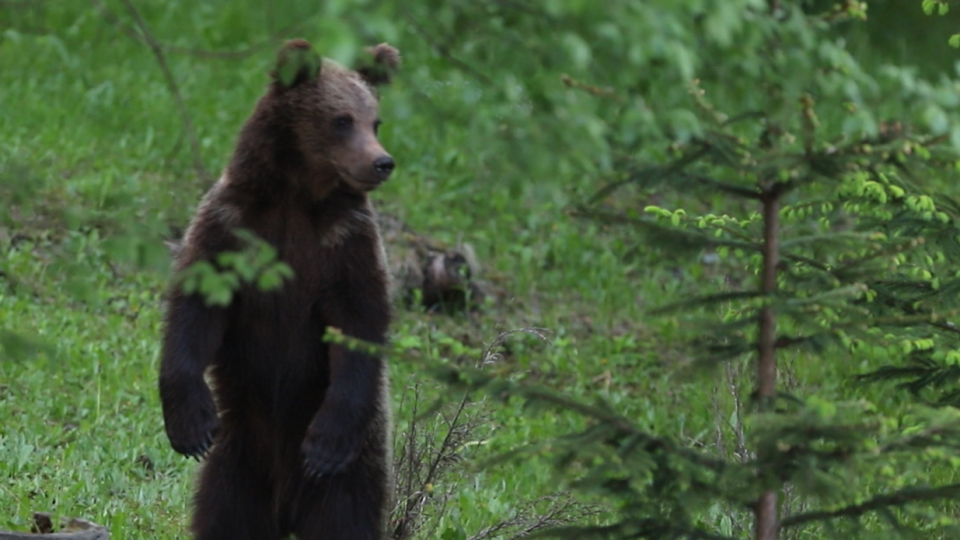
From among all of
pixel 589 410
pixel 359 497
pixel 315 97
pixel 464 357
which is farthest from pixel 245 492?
pixel 464 357

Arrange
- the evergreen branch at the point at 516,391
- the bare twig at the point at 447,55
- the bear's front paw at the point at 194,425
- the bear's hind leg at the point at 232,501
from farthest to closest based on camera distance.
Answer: the bear's hind leg at the point at 232,501
the bear's front paw at the point at 194,425
the evergreen branch at the point at 516,391
the bare twig at the point at 447,55

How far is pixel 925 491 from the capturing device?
3332mm

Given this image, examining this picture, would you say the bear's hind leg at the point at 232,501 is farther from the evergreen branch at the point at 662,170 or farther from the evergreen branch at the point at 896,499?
the evergreen branch at the point at 896,499

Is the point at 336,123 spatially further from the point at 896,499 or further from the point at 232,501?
the point at 896,499

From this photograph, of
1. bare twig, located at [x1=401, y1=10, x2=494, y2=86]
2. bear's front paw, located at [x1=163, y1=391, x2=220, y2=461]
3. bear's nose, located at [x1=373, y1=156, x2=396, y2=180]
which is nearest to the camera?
bare twig, located at [x1=401, y1=10, x2=494, y2=86]

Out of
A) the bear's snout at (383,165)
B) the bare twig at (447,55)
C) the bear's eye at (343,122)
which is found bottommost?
the bear's snout at (383,165)

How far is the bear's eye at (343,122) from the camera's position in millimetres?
4914

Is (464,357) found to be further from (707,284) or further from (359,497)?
(359,497)

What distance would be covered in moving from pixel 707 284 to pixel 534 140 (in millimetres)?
7293

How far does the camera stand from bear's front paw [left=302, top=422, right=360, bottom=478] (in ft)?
15.2

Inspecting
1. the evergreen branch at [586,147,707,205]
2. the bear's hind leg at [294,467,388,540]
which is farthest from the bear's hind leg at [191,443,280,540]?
the evergreen branch at [586,147,707,205]

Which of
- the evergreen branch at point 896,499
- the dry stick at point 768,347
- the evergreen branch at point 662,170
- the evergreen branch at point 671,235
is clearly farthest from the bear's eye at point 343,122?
the evergreen branch at point 896,499

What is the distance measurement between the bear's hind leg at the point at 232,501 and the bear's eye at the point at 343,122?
126 cm

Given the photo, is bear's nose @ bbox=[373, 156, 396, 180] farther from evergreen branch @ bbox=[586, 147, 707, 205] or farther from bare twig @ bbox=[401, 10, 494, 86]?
bare twig @ bbox=[401, 10, 494, 86]
